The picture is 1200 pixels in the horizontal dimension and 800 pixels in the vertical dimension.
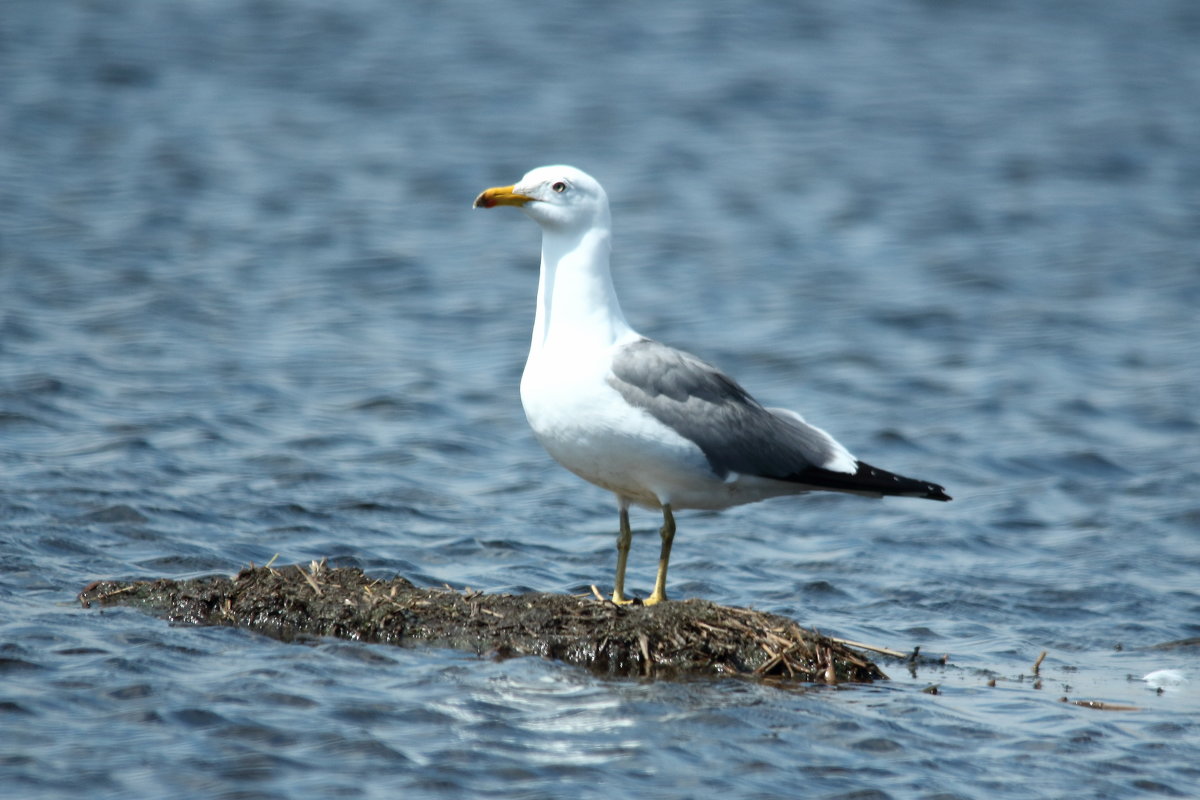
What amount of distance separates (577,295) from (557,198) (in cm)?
44

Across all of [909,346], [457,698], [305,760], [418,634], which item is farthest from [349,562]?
[909,346]

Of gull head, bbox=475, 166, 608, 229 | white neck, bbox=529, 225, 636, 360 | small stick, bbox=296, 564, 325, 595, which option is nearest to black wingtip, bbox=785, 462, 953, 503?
white neck, bbox=529, 225, 636, 360

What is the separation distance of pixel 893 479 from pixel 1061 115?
13.6 metres

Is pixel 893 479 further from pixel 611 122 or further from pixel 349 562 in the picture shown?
pixel 611 122

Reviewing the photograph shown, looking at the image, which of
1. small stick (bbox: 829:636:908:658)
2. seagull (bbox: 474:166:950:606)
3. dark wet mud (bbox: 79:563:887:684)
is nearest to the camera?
dark wet mud (bbox: 79:563:887:684)

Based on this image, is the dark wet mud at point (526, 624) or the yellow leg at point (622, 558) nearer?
the dark wet mud at point (526, 624)

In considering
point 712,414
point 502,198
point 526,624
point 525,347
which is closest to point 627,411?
point 712,414

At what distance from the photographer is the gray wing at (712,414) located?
6449 millimetres

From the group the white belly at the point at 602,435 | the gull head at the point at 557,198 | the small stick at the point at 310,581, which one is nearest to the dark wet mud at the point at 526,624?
the small stick at the point at 310,581

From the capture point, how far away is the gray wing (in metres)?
6.45

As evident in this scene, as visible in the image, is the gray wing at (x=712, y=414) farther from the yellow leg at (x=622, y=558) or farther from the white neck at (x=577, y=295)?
the yellow leg at (x=622, y=558)

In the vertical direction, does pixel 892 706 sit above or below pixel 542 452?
below

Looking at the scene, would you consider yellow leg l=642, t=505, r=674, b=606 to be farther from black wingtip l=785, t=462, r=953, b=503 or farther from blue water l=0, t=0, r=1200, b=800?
blue water l=0, t=0, r=1200, b=800

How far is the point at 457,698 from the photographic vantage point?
570 cm
